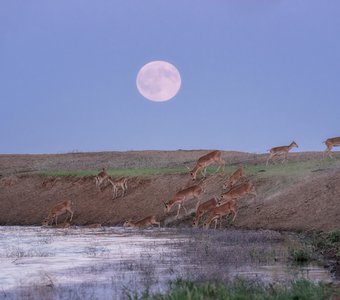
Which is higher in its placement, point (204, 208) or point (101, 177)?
point (101, 177)

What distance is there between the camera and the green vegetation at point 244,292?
35.3 feet

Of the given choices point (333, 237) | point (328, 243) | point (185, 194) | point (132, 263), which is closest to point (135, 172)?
point (185, 194)

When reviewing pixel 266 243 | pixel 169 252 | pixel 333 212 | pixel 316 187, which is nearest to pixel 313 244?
pixel 266 243

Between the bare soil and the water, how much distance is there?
14.4 feet

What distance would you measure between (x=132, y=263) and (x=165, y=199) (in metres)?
21.0

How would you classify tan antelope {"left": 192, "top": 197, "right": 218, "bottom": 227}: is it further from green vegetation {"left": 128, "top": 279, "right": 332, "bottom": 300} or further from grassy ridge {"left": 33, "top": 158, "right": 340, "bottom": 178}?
green vegetation {"left": 128, "top": 279, "right": 332, "bottom": 300}

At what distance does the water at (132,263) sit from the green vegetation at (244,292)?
118cm

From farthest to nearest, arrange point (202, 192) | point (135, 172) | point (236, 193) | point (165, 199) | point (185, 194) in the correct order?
point (135, 172), point (165, 199), point (202, 192), point (185, 194), point (236, 193)

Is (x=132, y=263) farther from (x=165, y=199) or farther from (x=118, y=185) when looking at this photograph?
(x=118, y=185)

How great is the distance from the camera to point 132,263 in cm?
1694

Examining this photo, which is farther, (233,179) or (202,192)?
(233,179)

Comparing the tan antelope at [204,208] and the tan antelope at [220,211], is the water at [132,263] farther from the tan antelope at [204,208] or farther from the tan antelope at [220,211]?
the tan antelope at [204,208]

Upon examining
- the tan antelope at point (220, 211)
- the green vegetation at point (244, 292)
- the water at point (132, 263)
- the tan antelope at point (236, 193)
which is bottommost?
the green vegetation at point (244, 292)

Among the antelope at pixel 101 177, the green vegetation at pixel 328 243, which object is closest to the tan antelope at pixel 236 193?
the green vegetation at pixel 328 243
